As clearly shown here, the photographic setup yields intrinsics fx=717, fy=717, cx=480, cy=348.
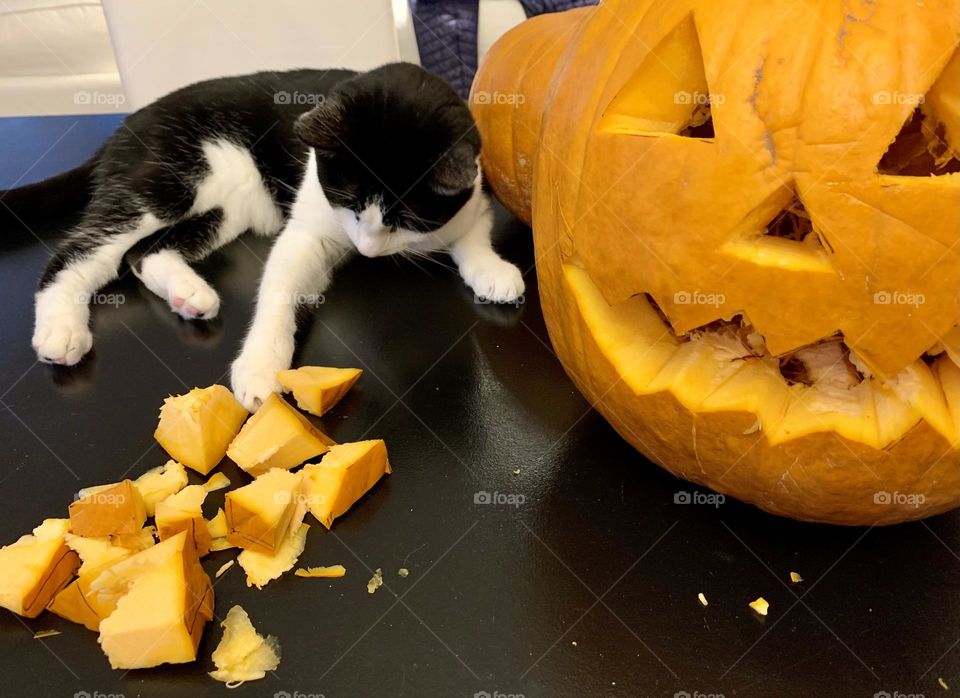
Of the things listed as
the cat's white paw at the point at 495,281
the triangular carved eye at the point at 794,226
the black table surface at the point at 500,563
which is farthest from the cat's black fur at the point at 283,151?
the triangular carved eye at the point at 794,226

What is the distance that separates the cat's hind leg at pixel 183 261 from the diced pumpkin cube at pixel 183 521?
1.42 feet

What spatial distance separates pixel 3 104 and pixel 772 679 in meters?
2.82

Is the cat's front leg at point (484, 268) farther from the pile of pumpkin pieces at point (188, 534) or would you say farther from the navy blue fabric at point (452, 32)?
the navy blue fabric at point (452, 32)

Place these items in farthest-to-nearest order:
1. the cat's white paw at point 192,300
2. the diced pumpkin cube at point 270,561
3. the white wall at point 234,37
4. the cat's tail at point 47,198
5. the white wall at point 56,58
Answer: the white wall at point 56,58 < the white wall at point 234,37 < the cat's tail at point 47,198 < the cat's white paw at point 192,300 < the diced pumpkin cube at point 270,561

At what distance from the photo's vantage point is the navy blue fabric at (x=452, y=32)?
2.52m

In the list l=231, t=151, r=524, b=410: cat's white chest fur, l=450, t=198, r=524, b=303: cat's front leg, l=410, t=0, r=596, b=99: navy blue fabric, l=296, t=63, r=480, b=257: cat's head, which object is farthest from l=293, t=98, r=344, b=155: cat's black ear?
l=410, t=0, r=596, b=99: navy blue fabric

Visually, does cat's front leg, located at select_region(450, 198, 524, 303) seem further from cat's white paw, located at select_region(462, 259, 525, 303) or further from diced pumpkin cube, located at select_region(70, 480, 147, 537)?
diced pumpkin cube, located at select_region(70, 480, 147, 537)

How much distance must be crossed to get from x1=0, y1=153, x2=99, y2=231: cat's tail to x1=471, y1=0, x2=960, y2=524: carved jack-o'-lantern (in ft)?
3.33

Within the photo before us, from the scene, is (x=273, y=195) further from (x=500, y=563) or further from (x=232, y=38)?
(x=500, y=563)

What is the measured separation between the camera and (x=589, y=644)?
1.95 ft

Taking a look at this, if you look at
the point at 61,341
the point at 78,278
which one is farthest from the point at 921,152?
the point at 78,278

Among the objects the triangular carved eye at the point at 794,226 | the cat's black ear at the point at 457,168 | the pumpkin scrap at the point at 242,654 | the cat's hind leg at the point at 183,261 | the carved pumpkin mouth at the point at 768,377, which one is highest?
the triangular carved eye at the point at 794,226

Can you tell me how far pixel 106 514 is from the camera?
672 mm

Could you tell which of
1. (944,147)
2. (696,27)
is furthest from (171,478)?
(944,147)
